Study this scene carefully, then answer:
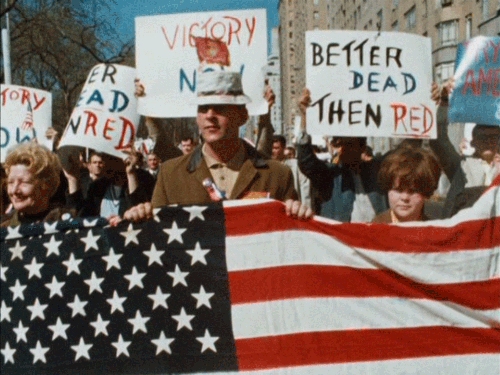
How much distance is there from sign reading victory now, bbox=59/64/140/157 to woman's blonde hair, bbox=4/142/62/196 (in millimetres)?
1724

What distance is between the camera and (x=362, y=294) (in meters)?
3.64

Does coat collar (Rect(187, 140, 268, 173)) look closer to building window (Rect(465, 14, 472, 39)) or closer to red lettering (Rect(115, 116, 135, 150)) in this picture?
red lettering (Rect(115, 116, 135, 150))

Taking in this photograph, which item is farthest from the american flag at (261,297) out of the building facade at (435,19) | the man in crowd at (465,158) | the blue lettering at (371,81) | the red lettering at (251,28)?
the building facade at (435,19)

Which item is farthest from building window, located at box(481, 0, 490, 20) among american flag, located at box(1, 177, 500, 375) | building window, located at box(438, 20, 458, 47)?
american flag, located at box(1, 177, 500, 375)

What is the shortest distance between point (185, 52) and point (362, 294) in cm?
257

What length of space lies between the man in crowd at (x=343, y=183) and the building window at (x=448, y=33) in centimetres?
3544

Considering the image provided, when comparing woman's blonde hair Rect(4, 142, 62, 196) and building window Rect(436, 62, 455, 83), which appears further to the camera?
building window Rect(436, 62, 455, 83)

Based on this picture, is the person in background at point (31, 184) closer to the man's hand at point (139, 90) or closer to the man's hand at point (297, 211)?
the man's hand at point (297, 211)

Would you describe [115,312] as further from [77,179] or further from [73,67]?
[73,67]

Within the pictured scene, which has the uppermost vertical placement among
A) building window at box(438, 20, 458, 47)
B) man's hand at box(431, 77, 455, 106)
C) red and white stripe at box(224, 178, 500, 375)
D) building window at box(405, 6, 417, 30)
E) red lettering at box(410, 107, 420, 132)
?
building window at box(405, 6, 417, 30)

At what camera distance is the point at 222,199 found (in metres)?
3.95

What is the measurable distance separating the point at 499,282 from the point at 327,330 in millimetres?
838

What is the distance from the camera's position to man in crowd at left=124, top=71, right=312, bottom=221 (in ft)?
12.9

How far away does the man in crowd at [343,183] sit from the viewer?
4996 mm
